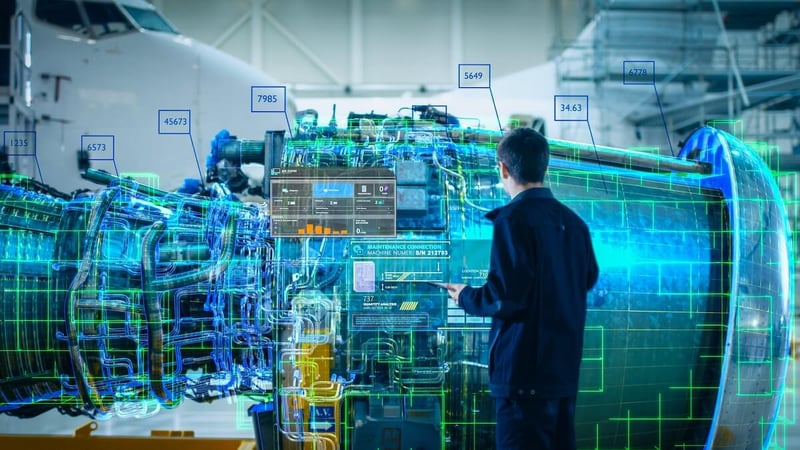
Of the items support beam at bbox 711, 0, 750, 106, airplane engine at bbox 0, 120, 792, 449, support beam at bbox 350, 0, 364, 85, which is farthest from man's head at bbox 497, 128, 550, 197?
support beam at bbox 350, 0, 364, 85

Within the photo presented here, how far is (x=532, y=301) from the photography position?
2.48m

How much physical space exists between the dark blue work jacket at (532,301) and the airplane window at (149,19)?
19.9 ft

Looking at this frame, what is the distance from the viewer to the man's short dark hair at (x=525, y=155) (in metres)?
2.57

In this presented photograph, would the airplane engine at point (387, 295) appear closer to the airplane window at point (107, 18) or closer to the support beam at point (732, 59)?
the airplane window at point (107, 18)

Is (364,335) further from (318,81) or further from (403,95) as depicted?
(318,81)

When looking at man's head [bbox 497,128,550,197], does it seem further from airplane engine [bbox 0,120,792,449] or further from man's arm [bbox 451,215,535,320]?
airplane engine [bbox 0,120,792,449]

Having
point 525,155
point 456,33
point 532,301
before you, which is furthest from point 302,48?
point 532,301

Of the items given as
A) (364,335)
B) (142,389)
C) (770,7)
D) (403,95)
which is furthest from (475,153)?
(770,7)

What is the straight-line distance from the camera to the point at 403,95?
10992 mm

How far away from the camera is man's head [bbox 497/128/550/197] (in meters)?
2.57

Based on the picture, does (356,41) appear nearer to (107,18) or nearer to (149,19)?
(149,19)

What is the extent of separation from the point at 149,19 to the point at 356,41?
3.82m

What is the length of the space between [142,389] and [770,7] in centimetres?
1002

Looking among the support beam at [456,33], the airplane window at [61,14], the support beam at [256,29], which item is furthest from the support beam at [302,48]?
the airplane window at [61,14]
